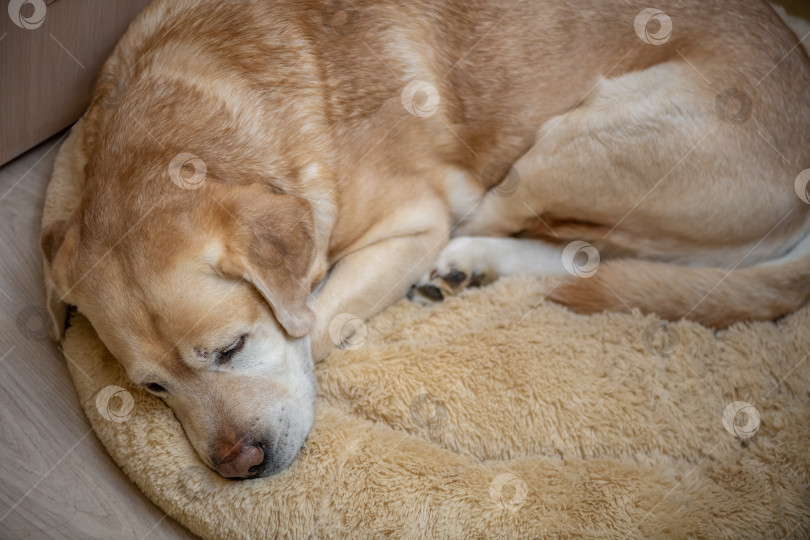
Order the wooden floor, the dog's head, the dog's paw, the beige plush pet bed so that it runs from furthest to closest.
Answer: the dog's paw, the wooden floor, the beige plush pet bed, the dog's head

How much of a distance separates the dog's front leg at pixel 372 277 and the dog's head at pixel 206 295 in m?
0.29

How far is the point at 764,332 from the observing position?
8.18 ft

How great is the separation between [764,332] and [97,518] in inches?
96.7

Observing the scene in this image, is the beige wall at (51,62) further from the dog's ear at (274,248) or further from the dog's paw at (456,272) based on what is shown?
the dog's paw at (456,272)

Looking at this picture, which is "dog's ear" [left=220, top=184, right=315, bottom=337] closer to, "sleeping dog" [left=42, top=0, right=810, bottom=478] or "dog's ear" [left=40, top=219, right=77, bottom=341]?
"sleeping dog" [left=42, top=0, right=810, bottom=478]

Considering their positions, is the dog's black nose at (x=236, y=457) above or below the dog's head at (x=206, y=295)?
below

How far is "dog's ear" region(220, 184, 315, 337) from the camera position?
6.32 ft

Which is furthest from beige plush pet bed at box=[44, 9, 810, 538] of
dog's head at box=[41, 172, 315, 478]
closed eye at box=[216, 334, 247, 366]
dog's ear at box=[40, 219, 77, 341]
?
closed eye at box=[216, 334, 247, 366]

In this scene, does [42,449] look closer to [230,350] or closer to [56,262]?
[56,262]

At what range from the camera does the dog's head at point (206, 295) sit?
74.9 inches

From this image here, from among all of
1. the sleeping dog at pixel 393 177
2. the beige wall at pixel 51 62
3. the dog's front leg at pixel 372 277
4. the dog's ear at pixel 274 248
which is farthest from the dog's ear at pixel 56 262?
the dog's front leg at pixel 372 277

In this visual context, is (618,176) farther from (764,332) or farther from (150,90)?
(150,90)

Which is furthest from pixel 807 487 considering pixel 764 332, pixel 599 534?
pixel 599 534

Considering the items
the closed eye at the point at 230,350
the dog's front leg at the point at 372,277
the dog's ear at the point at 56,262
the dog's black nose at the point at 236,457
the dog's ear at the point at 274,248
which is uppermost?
the dog's ear at the point at 56,262
